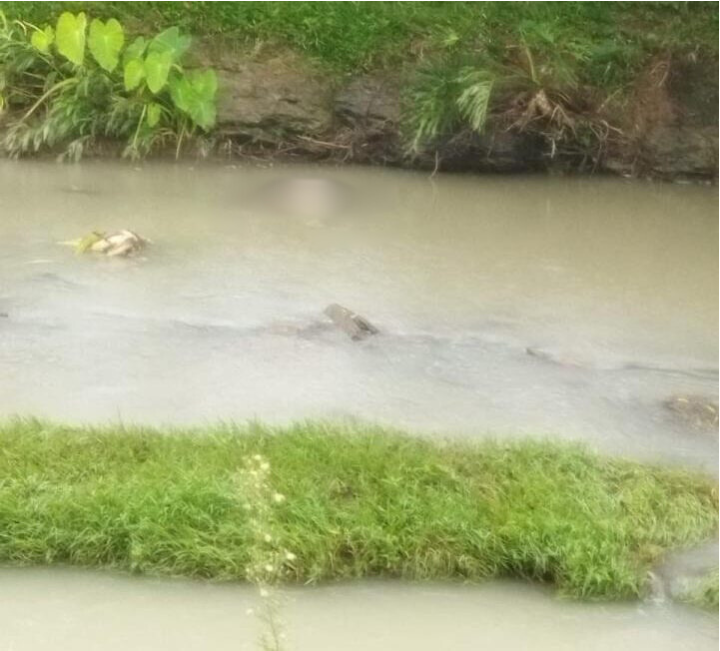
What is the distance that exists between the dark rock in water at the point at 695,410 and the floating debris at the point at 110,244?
2.45 m

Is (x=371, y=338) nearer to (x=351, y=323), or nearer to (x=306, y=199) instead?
(x=351, y=323)

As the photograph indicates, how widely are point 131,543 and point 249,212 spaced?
2.94 meters

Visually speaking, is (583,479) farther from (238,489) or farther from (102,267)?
(102,267)

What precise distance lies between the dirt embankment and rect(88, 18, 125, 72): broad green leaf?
24.9 inches

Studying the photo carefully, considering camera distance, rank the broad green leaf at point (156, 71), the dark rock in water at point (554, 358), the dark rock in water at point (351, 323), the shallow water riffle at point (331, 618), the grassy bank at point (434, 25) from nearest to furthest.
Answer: the shallow water riffle at point (331, 618)
the dark rock in water at point (554, 358)
the dark rock in water at point (351, 323)
the broad green leaf at point (156, 71)
the grassy bank at point (434, 25)

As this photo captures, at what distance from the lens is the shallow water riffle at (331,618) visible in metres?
3.05

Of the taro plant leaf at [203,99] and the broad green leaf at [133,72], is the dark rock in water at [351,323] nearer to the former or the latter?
the taro plant leaf at [203,99]

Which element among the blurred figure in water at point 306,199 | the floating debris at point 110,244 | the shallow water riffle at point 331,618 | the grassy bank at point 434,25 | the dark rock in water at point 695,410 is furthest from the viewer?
the grassy bank at point 434,25

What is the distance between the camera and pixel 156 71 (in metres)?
6.33

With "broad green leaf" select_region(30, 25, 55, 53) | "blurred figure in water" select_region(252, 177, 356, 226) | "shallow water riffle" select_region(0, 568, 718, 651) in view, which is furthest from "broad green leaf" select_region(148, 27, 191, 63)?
"shallow water riffle" select_region(0, 568, 718, 651)

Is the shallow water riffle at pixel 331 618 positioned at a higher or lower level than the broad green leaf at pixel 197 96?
lower

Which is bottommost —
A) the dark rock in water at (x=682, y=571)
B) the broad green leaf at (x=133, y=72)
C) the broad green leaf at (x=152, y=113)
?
the dark rock in water at (x=682, y=571)

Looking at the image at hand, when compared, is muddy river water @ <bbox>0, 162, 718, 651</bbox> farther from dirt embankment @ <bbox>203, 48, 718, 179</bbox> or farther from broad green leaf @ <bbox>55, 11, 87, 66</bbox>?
broad green leaf @ <bbox>55, 11, 87, 66</bbox>

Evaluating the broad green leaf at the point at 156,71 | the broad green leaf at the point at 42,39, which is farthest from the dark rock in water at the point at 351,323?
the broad green leaf at the point at 42,39
